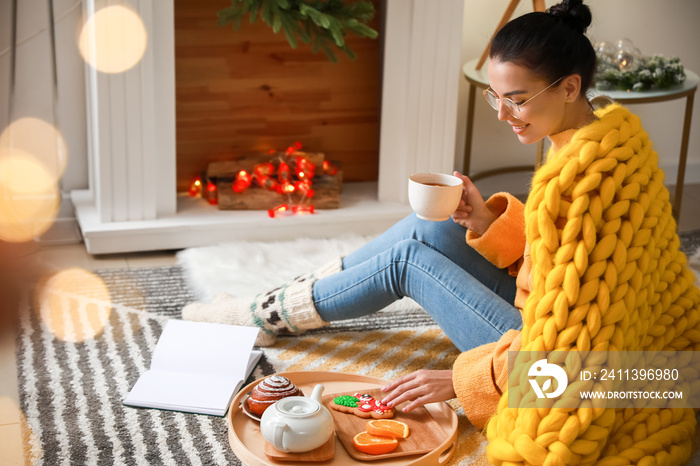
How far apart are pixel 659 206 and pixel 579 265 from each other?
7.2 inches

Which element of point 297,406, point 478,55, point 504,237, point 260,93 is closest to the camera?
point 297,406

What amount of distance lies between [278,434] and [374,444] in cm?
18

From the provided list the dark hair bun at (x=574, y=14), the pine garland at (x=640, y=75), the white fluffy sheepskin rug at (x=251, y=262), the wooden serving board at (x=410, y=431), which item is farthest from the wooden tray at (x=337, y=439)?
the pine garland at (x=640, y=75)

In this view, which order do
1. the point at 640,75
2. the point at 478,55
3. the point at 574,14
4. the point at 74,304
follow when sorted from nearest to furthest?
the point at 574,14, the point at 74,304, the point at 640,75, the point at 478,55

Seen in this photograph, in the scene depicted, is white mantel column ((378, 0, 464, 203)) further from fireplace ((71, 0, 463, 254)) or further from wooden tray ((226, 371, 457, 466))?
wooden tray ((226, 371, 457, 466))

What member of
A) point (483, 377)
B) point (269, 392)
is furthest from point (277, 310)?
point (483, 377)

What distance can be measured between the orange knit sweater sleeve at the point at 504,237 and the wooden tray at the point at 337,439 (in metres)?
0.33

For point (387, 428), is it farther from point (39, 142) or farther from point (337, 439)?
point (39, 142)

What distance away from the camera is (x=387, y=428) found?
4.71 feet

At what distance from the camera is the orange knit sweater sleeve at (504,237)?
62.2 inches

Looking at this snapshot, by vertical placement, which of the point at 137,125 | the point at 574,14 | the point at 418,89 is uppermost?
the point at 574,14

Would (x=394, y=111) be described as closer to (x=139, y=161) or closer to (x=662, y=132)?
(x=139, y=161)

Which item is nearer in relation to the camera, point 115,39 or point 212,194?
Result: point 115,39

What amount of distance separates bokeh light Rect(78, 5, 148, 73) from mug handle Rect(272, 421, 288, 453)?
4.60 ft
